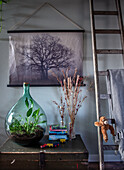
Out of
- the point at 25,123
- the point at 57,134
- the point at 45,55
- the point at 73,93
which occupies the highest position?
the point at 45,55

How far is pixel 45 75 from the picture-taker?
1.76m

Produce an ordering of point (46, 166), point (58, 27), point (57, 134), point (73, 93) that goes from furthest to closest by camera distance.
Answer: point (58, 27) → point (73, 93) → point (57, 134) → point (46, 166)

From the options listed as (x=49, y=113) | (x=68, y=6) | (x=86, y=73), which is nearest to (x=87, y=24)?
(x=68, y=6)

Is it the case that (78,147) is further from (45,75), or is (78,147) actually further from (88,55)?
(88,55)

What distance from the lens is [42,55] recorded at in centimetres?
178

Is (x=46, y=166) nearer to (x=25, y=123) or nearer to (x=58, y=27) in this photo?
(x=25, y=123)

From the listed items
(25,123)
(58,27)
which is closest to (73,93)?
(25,123)

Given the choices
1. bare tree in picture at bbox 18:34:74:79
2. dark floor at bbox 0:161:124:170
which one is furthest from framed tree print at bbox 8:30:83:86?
dark floor at bbox 0:161:124:170

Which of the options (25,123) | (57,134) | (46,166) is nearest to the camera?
(46,166)

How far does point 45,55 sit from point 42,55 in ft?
0.12

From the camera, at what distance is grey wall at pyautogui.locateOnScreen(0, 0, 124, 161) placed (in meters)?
1.73

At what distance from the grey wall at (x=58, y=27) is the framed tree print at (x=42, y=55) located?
0.08 m

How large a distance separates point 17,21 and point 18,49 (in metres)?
0.37

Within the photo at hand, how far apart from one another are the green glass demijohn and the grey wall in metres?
0.43
